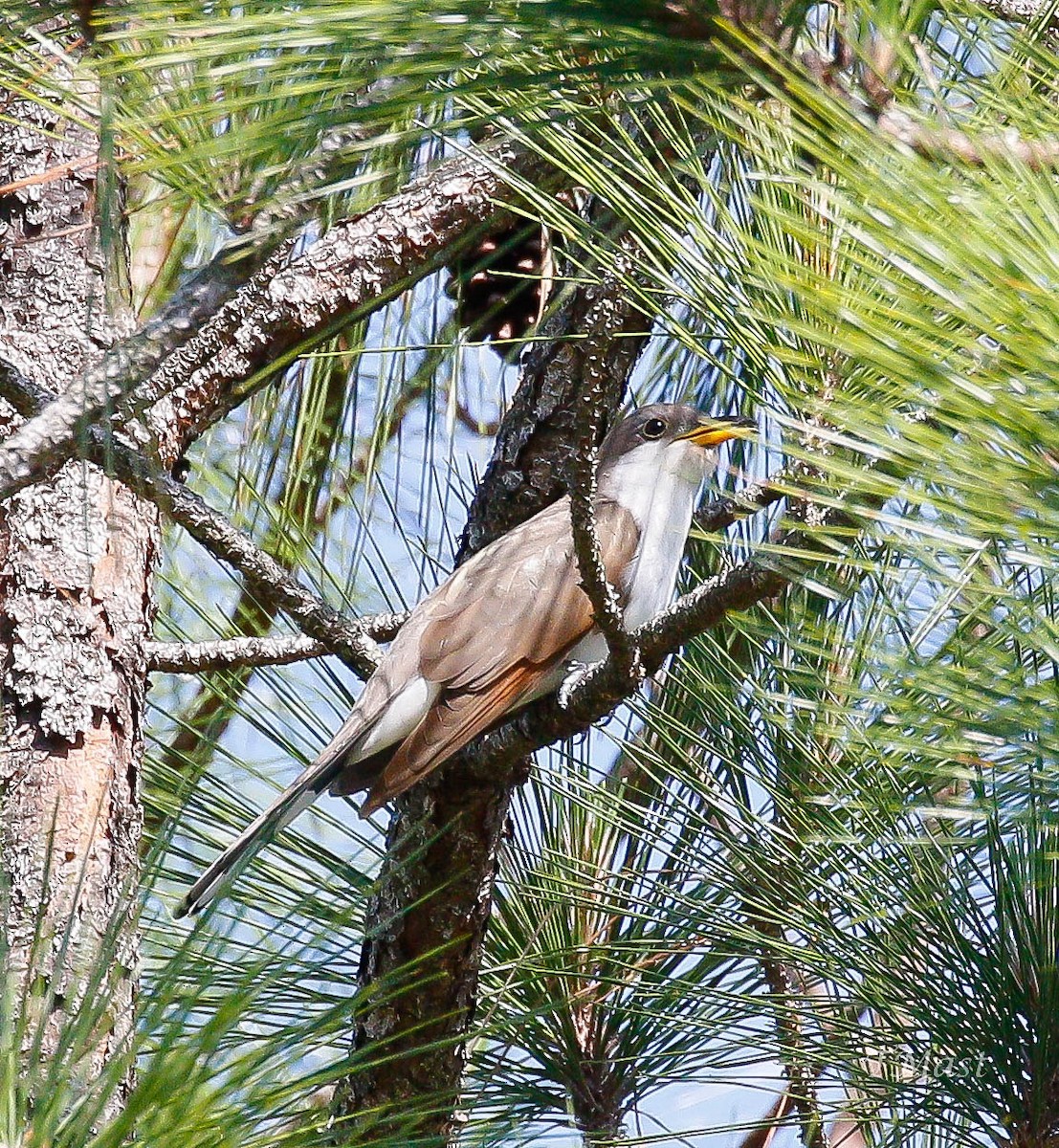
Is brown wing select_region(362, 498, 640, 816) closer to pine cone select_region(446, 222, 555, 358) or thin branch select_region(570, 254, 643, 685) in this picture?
pine cone select_region(446, 222, 555, 358)

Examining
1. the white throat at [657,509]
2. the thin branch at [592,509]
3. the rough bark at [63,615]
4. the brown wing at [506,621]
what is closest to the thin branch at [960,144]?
the thin branch at [592,509]

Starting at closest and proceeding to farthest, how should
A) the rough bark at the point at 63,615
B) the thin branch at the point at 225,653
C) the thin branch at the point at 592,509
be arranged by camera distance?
1. the thin branch at the point at 592,509
2. the rough bark at the point at 63,615
3. the thin branch at the point at 225,653

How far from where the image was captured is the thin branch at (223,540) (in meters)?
1.79

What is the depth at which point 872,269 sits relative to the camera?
→ 2.66ft

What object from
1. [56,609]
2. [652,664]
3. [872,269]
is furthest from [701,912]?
[872,269]

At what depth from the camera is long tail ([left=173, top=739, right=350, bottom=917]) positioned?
2365 mm

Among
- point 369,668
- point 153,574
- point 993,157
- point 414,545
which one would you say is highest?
point 414,545

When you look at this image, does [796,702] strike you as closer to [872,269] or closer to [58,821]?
[872,269]

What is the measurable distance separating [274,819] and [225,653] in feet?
1.39

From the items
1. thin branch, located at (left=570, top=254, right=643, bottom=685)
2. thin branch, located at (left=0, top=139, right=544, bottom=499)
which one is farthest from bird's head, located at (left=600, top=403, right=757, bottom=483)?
thin branch, located at (left=570, top=254, right=643, bottom=685)

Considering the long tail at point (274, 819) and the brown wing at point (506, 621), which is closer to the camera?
the long tail at point (274, 819)

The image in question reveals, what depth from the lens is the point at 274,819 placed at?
2.50m

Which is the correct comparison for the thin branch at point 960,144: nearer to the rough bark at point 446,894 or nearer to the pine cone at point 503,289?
the rough bark at point 446,894

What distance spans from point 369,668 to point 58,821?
0.50 m
